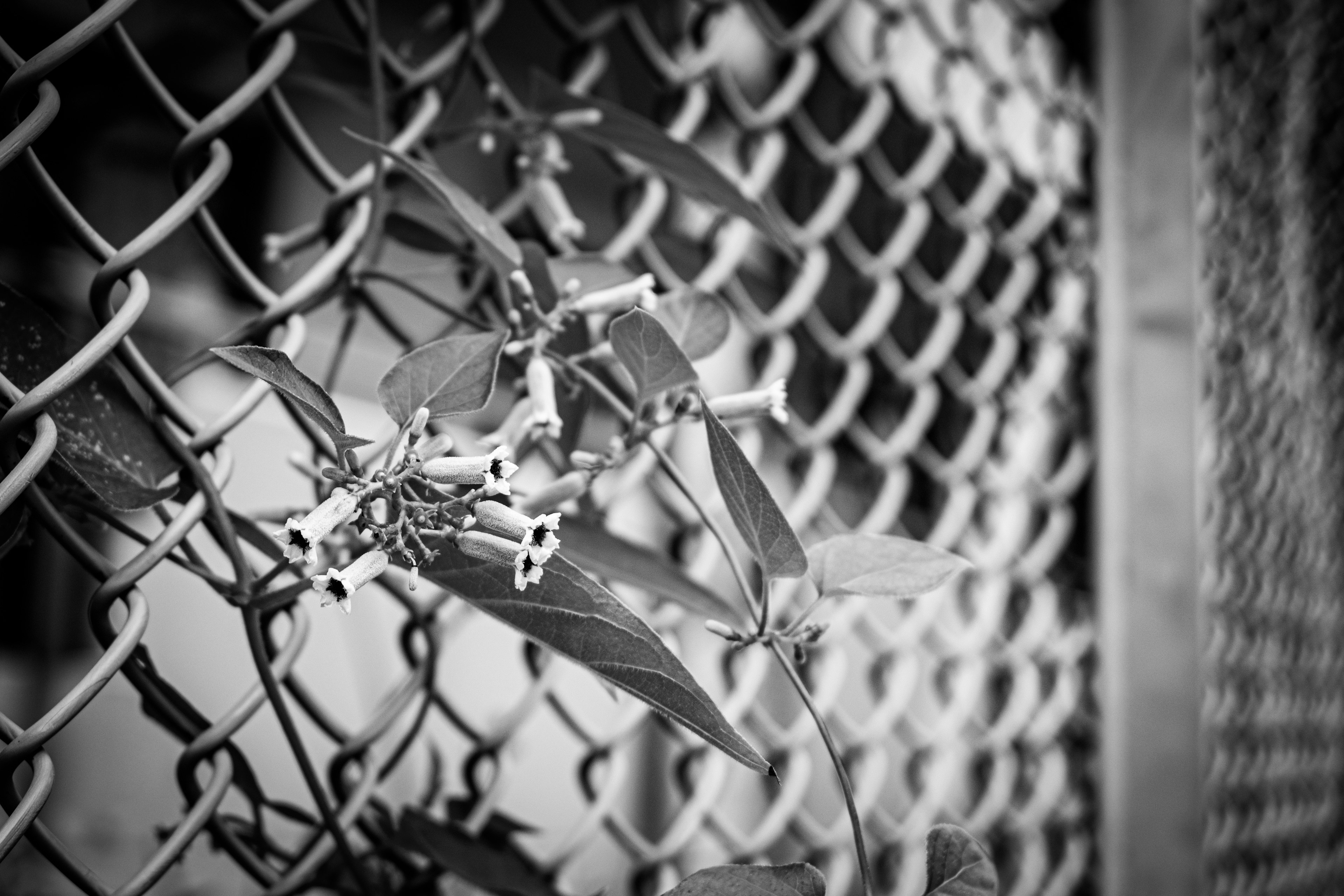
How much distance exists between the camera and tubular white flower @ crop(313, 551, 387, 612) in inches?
10.5

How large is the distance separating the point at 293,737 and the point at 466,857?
0.35 feet

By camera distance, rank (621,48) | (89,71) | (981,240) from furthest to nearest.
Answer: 1. (621,48)
2. (981,240)
3. (89,71)

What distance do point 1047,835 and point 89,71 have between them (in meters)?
1.15

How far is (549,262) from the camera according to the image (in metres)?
0.42

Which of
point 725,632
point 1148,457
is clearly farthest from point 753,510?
point 1148,457

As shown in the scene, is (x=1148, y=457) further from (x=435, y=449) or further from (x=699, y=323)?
(x=435, y=449)

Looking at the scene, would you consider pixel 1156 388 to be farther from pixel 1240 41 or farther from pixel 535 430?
pixel 535 430

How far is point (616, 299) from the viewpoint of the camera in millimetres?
393

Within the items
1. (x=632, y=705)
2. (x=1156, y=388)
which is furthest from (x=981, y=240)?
(x=632, y=705)

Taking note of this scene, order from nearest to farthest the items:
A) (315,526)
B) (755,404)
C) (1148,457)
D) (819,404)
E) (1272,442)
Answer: (315,526), (755,404), (1148,457), (819,404), (1272,442)

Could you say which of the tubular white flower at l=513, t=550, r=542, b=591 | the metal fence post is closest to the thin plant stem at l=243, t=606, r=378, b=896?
the tubular white flower at l=513, t=550, r=542, b=591

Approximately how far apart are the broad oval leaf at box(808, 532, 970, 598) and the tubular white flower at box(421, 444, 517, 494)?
12cm

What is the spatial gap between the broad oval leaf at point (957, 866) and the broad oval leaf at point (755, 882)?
0.04m

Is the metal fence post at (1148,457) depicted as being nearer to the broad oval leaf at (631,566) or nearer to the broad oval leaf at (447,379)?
the broad oval leaf at (631,566)
